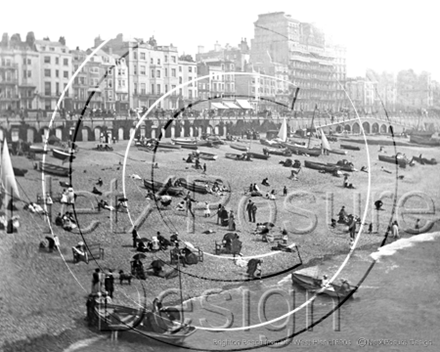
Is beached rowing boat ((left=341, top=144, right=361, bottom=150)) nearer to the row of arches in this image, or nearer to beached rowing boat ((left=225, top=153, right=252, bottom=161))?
the row of arches

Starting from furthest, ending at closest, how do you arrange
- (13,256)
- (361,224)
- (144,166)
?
(361,224) < (144,166) < (13,256)

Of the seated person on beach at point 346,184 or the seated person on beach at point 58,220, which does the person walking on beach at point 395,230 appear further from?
the seated person on beach at point 58,220

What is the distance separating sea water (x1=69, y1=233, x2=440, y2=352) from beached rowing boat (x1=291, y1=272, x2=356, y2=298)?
0.20 ft

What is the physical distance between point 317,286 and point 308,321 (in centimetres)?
37

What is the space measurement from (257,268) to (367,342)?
3.23 feet

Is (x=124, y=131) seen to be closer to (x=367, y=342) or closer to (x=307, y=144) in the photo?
(x=307, y=144)

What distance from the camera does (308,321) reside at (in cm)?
479

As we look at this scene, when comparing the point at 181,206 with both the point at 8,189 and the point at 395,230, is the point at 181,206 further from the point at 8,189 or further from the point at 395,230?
the point at 395,230

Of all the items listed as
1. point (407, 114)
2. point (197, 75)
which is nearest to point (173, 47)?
point (197, 75)

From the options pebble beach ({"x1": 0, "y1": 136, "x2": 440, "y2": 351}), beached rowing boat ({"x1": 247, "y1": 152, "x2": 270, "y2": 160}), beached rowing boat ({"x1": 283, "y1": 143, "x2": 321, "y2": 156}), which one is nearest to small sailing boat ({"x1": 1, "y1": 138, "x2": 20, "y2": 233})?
pebble beach ({"x1": 0, "y1": 136, "x2": 440, "y2": 351})

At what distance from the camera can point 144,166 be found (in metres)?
5.20

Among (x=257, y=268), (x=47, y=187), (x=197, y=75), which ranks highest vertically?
(x=197, y=75)

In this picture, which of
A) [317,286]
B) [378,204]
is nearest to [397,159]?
[378,204]

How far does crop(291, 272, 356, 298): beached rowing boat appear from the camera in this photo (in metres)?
5.08
